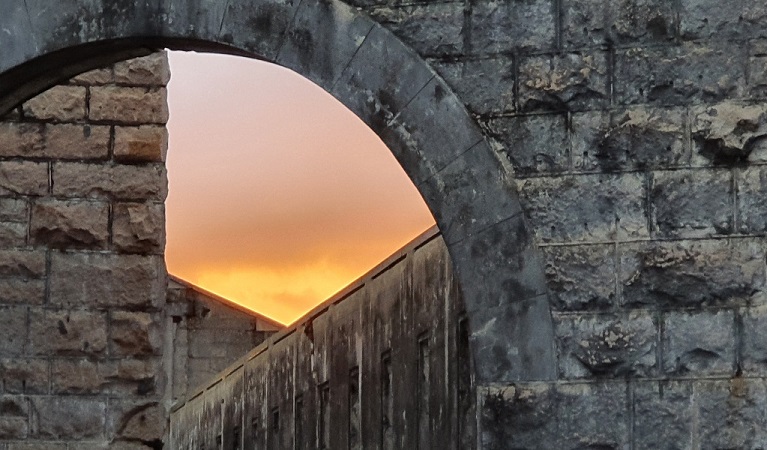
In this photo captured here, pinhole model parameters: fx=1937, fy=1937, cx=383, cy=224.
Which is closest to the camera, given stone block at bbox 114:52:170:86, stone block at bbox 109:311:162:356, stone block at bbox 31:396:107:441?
stone block at bbox 31:396:107:441

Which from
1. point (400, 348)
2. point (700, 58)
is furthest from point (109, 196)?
point (400, 348)

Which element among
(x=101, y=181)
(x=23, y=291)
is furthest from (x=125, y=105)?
(x=23, y=291)

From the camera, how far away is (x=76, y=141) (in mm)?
9734

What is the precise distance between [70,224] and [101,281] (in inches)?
12.7

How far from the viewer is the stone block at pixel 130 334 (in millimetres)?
9570

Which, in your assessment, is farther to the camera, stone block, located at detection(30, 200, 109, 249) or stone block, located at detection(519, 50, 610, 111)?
stone block, located at detection(30, 200, 109, 249)

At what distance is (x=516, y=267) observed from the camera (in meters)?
6.47

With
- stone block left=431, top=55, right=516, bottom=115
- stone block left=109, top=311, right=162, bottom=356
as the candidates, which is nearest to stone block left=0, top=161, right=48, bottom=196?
stone block left=109, top=311, right=162, bottom=356

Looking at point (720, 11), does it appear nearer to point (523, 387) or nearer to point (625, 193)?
point (625, 193)

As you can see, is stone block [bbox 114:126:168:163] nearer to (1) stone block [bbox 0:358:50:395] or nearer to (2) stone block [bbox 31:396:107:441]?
(1) stone block [bbox 0:358:50:395]

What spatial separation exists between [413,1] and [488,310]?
1111 millimetres

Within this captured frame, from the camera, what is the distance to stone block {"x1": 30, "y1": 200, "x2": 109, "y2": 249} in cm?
960

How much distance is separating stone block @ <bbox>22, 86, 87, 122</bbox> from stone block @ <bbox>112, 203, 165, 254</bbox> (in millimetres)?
516

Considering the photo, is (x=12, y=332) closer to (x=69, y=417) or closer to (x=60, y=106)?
(x=69, y=417)
